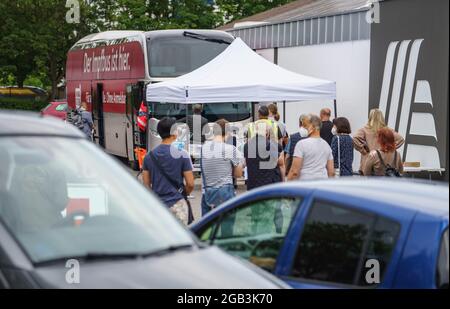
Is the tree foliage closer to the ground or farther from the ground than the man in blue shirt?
farther from the ground

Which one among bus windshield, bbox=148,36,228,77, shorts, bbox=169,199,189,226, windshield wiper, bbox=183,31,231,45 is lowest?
shorts, bbox=169,199,189,226

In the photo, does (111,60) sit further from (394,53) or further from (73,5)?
(73,5)

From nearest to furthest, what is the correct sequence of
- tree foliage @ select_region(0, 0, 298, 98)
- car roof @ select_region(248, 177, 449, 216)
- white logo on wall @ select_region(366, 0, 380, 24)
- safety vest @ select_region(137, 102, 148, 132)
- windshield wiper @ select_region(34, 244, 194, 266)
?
windshield wiper @ select_region(34, 244, 194, 266)
car roof @ select_region(248, 177, 449, 216)
white logo on wall @ select_region(366, 0, 380, 24)
safety vest @ select_region(137, 102, 148, 132)
tree foliage @ select_region(0, 0, 298, 98)

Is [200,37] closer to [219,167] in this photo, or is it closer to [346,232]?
[219,167]

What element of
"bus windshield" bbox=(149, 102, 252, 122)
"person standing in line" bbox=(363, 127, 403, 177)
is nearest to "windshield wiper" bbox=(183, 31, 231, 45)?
"bus windshield" bbox=(149, 102, 252, 122)

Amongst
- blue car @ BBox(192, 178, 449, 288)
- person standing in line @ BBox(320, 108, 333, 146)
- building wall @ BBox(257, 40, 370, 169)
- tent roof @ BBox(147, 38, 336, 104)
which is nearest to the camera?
blue car @ BBox(192, 178, 449, 288)

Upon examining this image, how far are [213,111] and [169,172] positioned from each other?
12166 millimetres

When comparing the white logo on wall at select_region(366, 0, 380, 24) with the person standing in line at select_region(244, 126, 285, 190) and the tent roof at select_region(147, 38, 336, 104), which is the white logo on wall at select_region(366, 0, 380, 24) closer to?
the tent roof at select_region(147, 38, 336, 104)

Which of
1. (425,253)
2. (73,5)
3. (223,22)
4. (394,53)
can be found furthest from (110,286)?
(223,22)

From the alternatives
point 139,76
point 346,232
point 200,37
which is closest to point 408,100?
point 200,37

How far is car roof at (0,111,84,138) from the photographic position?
477 cm

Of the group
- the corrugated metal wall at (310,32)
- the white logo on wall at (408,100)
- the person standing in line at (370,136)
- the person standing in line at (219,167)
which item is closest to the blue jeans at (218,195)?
the person standing in line at (219,167)

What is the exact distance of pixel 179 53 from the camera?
23.2 meters

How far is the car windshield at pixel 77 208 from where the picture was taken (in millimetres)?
4305
